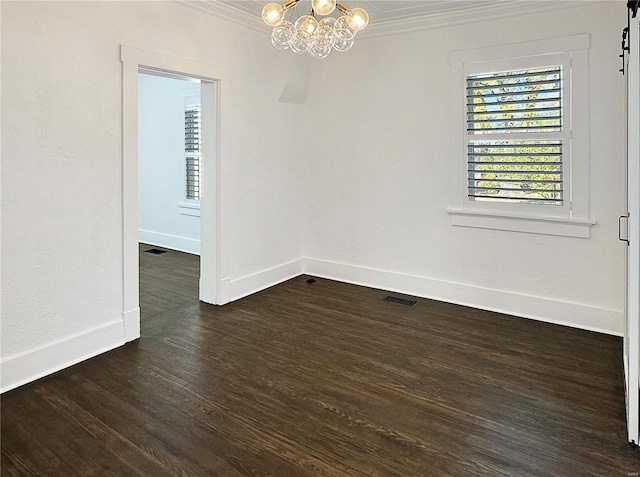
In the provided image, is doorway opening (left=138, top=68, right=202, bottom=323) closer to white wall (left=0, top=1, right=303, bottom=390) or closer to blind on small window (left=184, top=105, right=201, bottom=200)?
blind on small window (left=184, top=105, right=201, bottom=200)

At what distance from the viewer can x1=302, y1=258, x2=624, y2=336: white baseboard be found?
3.70 meters

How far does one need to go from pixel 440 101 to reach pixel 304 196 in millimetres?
1887

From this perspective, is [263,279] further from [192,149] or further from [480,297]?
[192,149]

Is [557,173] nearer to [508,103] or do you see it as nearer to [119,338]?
[508,103]

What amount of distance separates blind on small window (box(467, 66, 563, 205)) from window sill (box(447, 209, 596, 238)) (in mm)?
152

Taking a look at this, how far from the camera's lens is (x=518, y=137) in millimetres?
3857

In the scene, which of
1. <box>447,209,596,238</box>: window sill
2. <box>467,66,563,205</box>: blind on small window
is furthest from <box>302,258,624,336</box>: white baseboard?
<box>467,66,563,205</box>: blind on small window

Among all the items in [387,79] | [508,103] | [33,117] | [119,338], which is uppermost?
[387,79]

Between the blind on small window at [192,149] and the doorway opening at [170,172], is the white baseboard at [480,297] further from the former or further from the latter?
the blind on small window at [192,149]

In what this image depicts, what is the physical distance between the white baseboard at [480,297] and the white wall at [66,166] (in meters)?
2.51

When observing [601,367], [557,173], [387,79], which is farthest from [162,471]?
[387,79]

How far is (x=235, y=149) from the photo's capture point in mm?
4281

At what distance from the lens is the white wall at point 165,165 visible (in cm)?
667

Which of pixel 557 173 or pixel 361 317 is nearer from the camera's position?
pixel 557 173
